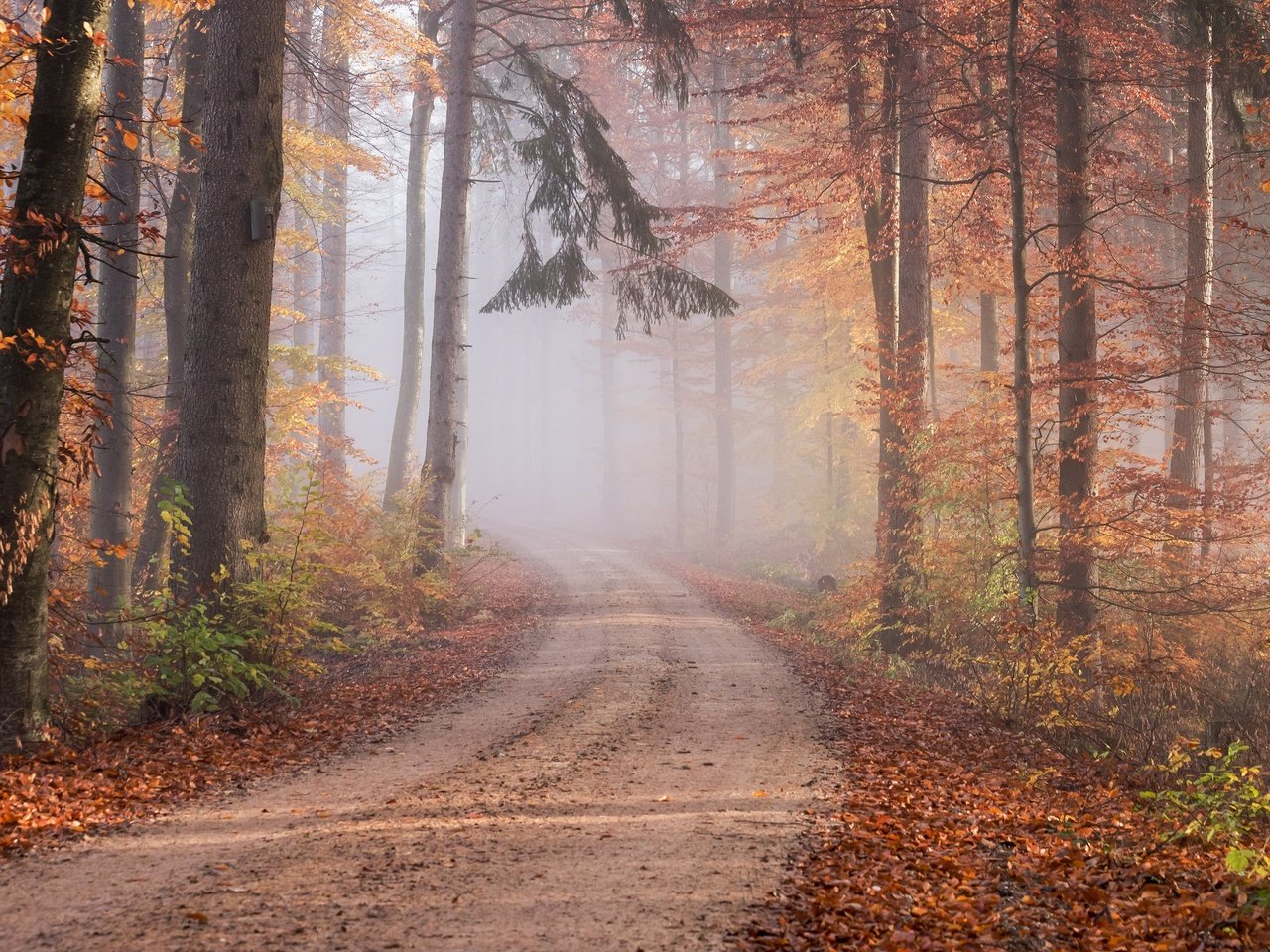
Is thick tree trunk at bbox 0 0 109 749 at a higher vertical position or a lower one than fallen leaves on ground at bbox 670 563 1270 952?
higher

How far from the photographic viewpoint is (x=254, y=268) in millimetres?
8375

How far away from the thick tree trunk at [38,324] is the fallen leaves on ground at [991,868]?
5076 mm

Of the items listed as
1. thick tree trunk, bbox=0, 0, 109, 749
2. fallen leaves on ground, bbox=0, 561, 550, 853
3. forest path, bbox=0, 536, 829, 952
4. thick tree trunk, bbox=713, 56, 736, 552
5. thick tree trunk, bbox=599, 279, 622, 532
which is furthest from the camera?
thick tree trunk, bbox=599, 279, 622, 532

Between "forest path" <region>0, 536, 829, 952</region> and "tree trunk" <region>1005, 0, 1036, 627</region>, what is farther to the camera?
"tree trunk" <region>1005, 0, 1036, 627</region>

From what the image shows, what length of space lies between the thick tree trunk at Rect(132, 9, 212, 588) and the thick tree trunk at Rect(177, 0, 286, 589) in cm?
419

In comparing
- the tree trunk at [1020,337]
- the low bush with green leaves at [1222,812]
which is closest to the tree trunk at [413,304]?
the tree trunk at [1020,337]

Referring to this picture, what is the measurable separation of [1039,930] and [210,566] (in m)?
6.86

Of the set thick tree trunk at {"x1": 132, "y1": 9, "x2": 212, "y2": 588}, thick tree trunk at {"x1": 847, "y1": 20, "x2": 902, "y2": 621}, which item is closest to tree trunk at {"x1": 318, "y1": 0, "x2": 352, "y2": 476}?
thick tree trunk at {"x1": 132, "y1": 9, "x2": 212, "y2": 588}

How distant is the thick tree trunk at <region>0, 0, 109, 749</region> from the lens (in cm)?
600

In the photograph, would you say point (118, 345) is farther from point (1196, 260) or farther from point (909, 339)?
point (1196, 260)

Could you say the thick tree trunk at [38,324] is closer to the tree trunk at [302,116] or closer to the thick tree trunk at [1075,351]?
the tree trunk at [302,116]

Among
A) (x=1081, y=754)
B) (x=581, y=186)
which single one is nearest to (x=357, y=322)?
(x=581, y=186)

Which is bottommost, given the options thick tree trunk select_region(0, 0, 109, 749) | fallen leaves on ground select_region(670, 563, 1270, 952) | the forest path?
fallen leaves on ground select_region(670, 563, 1270, 952)

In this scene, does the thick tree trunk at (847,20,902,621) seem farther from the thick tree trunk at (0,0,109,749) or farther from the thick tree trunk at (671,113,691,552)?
the thick tree trunk at (671,113,691,552)
